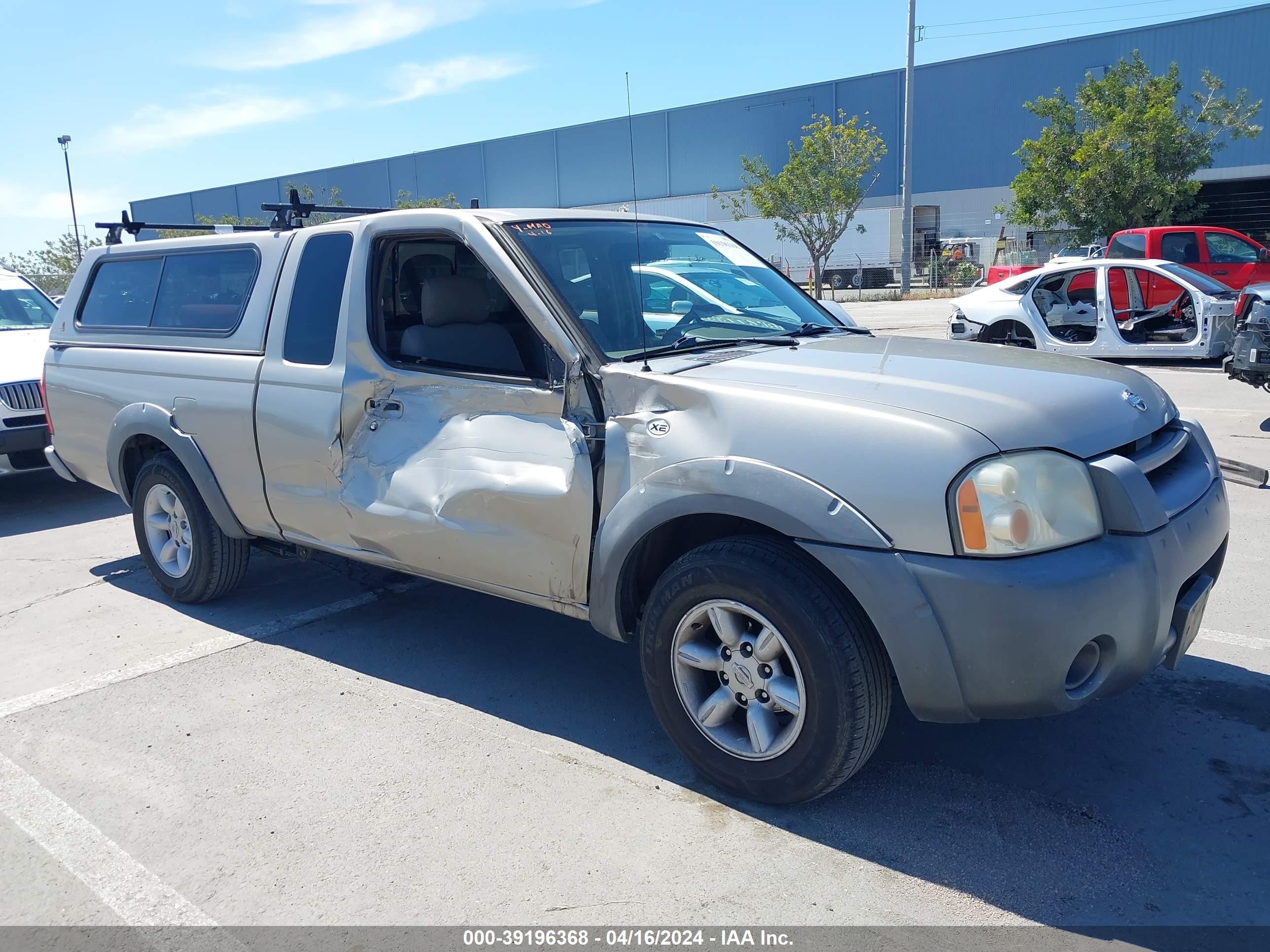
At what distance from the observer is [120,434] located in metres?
5.22

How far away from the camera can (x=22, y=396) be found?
7.82 meters

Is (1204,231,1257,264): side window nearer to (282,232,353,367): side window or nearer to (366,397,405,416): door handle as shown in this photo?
(282,232,353,367): side window

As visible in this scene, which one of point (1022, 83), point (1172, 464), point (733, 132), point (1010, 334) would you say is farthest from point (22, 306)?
point (733, 132)

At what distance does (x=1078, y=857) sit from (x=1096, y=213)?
26.4 meters

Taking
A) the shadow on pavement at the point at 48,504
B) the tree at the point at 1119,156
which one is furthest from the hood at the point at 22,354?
the tree at the point at 1119,156

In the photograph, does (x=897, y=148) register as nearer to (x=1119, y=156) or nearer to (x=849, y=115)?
(x=849, y=115)

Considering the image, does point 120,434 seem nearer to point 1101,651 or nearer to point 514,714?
point 514,714

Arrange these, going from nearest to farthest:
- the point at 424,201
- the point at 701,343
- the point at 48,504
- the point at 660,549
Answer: the point at 660,549, the point at 701,343, the point at 48,504, the point at 424,201

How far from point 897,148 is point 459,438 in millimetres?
46192

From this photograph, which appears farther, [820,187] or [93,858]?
[820,187]

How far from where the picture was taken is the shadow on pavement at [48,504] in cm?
759

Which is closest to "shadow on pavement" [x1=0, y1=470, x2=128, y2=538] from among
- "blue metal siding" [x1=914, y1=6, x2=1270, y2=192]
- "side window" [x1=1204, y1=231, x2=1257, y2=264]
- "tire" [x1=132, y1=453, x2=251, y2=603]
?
"tire" [x1=132, y1=453, x2=251, y2=603]

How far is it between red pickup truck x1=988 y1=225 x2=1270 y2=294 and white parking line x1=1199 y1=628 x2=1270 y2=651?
1335 cm

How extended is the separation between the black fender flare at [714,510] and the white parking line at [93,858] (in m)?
1.49
